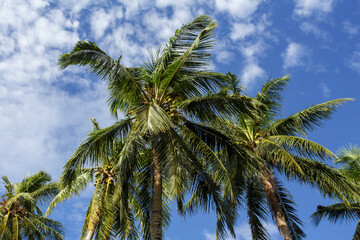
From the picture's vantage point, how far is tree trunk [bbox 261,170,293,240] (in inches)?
447

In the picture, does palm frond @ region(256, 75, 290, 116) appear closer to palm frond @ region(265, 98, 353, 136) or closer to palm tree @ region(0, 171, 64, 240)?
palm frond @ region(265, 98, 353, 136)

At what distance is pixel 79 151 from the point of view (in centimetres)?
962

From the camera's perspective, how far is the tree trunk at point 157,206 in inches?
325

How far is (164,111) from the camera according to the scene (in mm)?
8891

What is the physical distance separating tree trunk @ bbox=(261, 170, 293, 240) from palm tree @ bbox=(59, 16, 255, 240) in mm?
2997

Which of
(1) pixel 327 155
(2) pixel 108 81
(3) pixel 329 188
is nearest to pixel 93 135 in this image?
(2) pixel 108 81

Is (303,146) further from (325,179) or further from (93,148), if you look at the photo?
(93,148)

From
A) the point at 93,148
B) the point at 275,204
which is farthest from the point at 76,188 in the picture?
the point at 275,204

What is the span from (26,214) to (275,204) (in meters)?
11.9

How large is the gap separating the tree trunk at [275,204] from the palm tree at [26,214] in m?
9.96

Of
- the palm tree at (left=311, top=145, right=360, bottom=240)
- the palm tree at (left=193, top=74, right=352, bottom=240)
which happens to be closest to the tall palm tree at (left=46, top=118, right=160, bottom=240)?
the palm tree at (left=193, top=74, right=352, bottom=240)

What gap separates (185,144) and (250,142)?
178 inches

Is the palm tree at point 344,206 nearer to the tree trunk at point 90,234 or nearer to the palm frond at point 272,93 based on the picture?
the palm frond at point 272,93

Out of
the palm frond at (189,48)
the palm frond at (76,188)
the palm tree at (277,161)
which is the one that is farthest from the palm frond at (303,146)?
the palm frond at (76,188)
